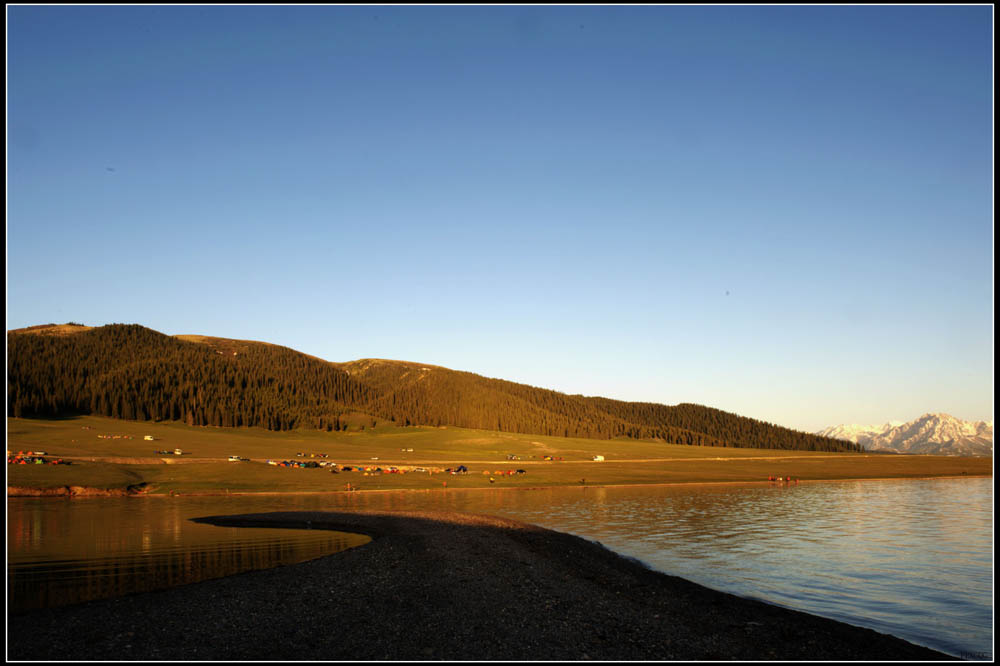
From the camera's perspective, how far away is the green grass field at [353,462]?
68688 mm

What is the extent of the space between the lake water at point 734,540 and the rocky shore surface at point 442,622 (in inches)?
163

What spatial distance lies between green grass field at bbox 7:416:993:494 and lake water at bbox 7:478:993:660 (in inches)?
406

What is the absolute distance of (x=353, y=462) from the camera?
10625cm

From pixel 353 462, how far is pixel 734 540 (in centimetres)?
8077

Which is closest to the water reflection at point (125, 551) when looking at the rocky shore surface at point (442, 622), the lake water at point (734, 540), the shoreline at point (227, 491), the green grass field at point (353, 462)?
the lake water at point (734, 540)

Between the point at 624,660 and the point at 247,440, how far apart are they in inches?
5336

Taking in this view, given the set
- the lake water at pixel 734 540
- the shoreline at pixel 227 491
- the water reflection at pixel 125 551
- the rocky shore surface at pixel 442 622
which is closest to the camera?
the rocky shore surface at pixel 442 622

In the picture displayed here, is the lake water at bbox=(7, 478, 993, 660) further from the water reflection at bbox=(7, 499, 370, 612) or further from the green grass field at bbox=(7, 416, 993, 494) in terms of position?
the green grass field at bbox=(7, 416, 993, 494)

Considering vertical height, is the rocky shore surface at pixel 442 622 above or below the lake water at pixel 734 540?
above

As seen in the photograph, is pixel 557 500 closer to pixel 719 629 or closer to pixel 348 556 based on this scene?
pixel 348 556

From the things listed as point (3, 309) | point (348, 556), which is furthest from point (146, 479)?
point (3, 309)

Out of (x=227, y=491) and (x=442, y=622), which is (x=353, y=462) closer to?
(x=227, y=491)

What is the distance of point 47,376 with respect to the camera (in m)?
164

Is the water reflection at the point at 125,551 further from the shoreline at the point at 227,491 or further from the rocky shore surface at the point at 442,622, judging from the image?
the shoreline at the point at 227,491
